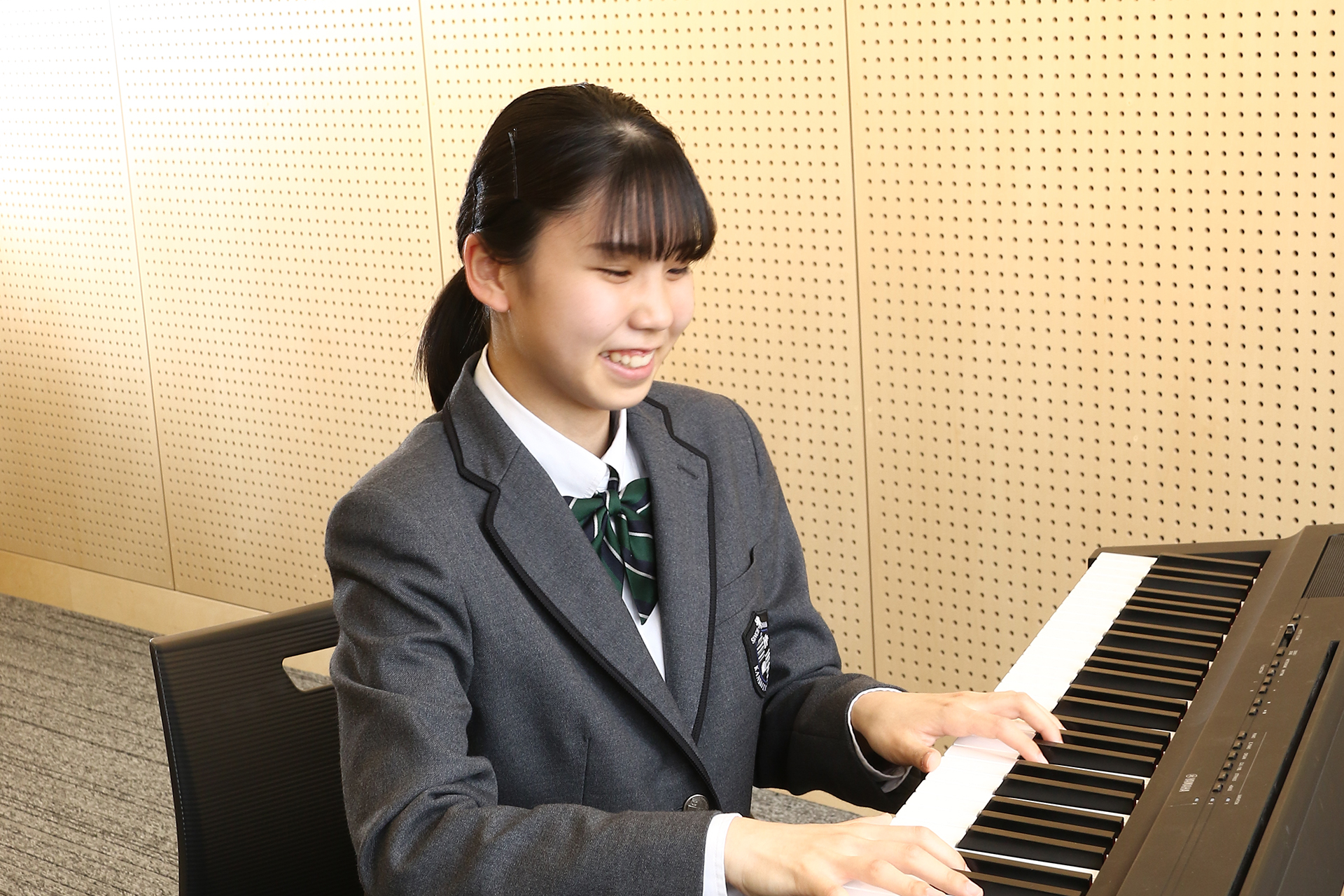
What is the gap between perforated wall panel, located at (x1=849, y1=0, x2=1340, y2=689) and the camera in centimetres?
235

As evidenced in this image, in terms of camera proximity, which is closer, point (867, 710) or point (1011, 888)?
point (1011, 888)

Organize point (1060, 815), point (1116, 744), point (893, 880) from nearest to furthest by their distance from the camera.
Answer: point (893, 880) → point (1060, 815) → point (1116, 744)

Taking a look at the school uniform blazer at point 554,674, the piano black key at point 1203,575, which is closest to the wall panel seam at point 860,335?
the school uniform blazer at point 554,674

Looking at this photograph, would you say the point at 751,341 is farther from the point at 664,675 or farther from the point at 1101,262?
the point at 664,675

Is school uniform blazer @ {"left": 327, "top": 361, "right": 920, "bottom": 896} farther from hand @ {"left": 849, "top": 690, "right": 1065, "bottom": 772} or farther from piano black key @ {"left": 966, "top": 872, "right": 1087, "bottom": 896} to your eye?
piano black key @ {"left": 966, "top": 872, "right": 1087, "bottom": 896}

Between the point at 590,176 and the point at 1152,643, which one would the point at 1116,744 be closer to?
the point at 1152,643

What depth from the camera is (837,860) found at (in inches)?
42.5

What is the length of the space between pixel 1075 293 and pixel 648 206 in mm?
1434

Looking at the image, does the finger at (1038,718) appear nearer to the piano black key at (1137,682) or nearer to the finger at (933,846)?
the piano black key at (1137,682)

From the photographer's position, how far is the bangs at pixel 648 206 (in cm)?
140

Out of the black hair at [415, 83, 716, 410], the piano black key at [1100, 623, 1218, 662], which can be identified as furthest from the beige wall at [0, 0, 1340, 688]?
the black hair at [415, 83, 716, 410]

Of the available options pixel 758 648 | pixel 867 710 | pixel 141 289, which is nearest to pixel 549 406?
pixel 758 648

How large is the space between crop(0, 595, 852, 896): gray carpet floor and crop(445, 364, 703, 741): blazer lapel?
172cm

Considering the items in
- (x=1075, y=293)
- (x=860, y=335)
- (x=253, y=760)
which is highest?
(x=1075, y=293)
